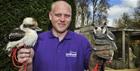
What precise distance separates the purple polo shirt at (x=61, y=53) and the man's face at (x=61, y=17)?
146mm

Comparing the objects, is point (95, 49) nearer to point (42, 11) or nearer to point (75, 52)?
point (75, 52)

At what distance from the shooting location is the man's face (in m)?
3.67

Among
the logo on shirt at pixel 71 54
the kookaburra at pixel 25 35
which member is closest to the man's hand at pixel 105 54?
the logo on shirt at pixel 71 54

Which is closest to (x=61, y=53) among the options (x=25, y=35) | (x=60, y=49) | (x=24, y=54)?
(x=60, y=49)

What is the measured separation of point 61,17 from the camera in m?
3.68

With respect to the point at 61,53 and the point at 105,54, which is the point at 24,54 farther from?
the point at 105,54

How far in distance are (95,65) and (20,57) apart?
0.69 m

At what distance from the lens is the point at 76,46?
12.5ft

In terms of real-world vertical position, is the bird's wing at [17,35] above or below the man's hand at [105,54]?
above

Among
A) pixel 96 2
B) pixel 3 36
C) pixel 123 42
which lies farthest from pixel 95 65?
pixel 96 2

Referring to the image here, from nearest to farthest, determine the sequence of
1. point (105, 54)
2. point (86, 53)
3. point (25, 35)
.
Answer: point (25, 35), point (105, 54), point (86, 53)

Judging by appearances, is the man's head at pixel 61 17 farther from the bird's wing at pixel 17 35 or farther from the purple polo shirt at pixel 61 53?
the bird's wing at pixel 17 35

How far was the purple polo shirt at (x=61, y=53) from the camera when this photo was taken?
3721mm

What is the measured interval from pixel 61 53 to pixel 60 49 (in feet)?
0.13
